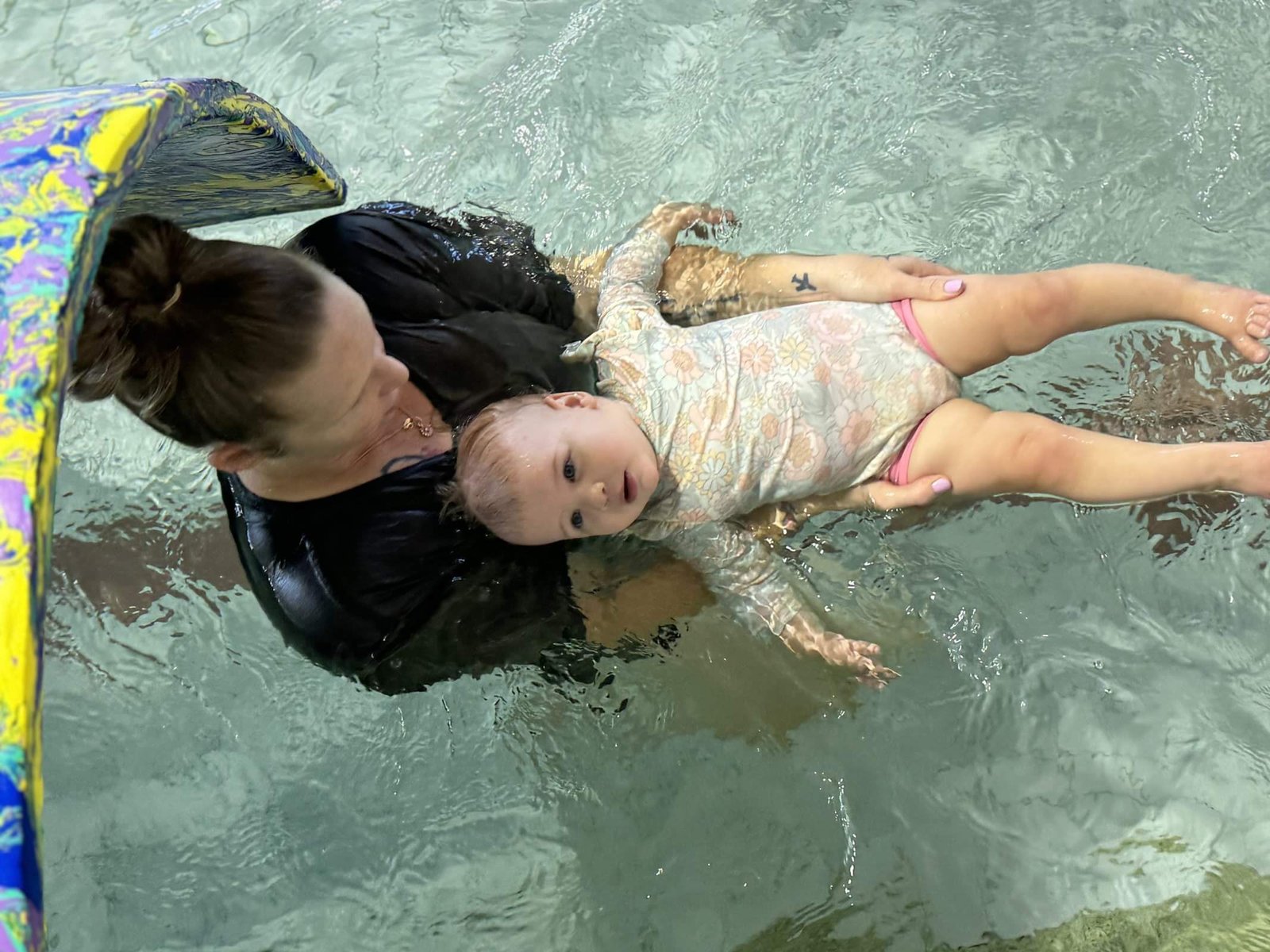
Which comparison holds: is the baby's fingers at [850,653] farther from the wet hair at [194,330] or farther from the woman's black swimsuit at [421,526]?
the wet hair at [194,330]

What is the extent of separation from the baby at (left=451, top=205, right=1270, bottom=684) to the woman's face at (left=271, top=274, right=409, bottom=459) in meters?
0.17

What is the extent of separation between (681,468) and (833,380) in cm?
27

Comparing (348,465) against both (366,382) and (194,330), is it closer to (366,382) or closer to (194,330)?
(366,382)

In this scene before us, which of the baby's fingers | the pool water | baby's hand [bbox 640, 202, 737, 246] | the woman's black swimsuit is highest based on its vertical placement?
baby's hand [bbox 640, 202, 737, 246]

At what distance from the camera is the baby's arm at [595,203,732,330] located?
1.52 metres

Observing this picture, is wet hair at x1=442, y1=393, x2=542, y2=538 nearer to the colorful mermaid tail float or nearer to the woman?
the woman

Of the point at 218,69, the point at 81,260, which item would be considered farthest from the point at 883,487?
the point at 218,69

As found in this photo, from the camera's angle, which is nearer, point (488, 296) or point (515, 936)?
point (488, 296)

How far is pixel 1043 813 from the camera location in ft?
5.53

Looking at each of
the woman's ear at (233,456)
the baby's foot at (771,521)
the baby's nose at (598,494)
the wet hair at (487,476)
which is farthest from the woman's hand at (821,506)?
the woman's ear at (233,456)

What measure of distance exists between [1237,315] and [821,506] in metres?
0.65

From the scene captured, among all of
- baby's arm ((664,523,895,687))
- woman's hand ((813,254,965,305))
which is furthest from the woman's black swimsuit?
woman's hand ((813,254,965,305))

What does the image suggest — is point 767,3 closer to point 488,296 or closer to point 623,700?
point 488,296

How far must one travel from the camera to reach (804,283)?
5.36 feet
